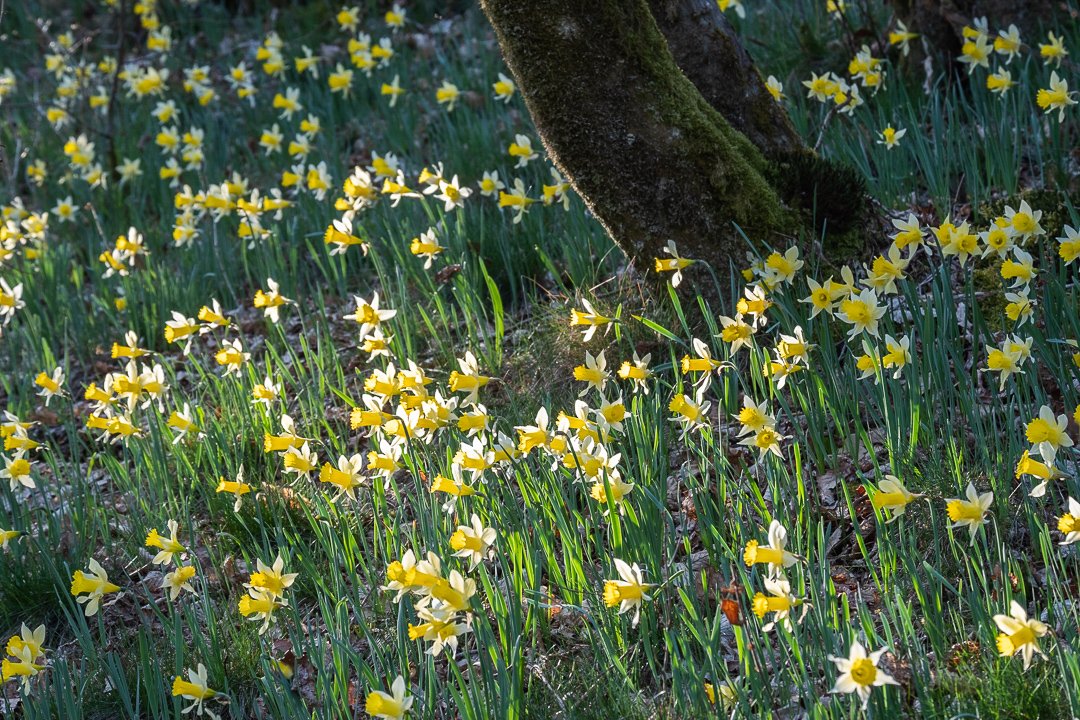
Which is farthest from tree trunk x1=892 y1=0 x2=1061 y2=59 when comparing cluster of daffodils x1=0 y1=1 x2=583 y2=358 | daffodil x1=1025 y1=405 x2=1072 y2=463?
daffodil x1=1025 y1=405 x2=1072 y2=463

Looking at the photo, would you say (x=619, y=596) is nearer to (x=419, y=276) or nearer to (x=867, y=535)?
(x=867, y=535)

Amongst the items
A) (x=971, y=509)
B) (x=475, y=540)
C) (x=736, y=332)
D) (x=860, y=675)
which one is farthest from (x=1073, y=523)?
(x=475, y=540)

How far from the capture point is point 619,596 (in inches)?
78.4

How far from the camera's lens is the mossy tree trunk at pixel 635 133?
309 cm

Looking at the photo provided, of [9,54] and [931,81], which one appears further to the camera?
[9,54]

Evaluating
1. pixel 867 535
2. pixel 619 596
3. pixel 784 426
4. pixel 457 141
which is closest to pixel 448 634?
pixel 619 596

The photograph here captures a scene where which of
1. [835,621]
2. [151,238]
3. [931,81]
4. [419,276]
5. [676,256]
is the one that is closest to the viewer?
[835,621]

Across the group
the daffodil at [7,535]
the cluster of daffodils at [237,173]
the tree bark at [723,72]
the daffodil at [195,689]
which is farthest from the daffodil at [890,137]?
the daffodil at [7,535]

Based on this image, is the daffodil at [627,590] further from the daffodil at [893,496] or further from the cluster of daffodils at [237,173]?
the cluster of daffodils at [237,173]

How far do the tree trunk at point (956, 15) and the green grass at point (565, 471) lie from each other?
0.17 m

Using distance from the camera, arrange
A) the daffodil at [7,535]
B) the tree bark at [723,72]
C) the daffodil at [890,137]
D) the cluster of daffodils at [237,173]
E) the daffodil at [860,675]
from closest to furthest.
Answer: the daffodil at [860,675] < the daffodil at [7,535] < the tree bark at [723,72] < the daffodil at [890,137] < the cluster of daffodils at [237,173]

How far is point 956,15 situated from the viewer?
445 cm

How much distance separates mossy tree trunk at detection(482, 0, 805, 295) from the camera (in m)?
3.09

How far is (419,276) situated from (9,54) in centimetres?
661
